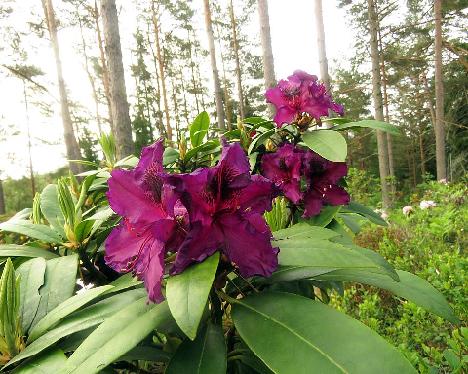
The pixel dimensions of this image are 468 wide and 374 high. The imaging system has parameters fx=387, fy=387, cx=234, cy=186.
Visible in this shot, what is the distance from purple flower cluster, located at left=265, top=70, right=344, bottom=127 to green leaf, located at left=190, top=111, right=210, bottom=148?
0.25 meters

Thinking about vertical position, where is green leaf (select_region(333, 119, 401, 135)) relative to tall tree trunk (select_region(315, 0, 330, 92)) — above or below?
below

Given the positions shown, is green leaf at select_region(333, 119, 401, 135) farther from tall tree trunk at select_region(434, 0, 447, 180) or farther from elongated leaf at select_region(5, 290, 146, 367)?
tall tree trunk at select_region(434, 0, 447, 180)

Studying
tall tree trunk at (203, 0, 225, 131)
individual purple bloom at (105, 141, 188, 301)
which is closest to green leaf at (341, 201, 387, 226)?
individual purple bloom at (105, 141, 188, 301)

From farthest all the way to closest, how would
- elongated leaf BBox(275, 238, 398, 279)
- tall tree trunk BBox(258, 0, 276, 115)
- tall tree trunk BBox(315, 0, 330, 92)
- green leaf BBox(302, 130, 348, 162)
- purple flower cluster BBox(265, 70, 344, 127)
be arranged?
tall tree trunk BBox(315, 0, 330, 92) → tall tree trunk BBox(258, 0, 276, 115) → purple flower cluster BBox(265, 70, 344, 127) → green leaf BBox(302, 130, 348, 162) → elongated leaf BBox(275, 238, 398, 279)

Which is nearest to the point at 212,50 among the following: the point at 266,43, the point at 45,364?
the point at 266,43

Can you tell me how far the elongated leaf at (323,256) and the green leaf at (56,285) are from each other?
0.54m

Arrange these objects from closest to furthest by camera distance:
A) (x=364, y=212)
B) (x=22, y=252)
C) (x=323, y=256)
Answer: (x=323, y=256)
(x=22, y=252)
(x=364, y=212)

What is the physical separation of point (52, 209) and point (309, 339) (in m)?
1.03

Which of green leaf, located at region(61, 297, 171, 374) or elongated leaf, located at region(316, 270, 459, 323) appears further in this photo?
elongated leaf, located at region(316, 270, 459, 323)

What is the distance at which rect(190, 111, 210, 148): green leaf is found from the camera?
146cm

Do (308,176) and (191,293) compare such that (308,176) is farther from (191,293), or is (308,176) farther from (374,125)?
(191,293)

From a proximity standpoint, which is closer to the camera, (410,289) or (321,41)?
(410,289)

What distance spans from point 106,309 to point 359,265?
1.78 ft

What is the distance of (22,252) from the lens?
1.08 meters
